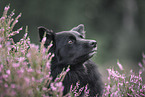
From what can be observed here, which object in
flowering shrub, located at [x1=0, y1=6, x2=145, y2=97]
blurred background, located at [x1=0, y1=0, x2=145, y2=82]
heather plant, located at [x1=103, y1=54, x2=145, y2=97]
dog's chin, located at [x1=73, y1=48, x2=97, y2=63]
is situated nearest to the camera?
flowering shrub, located at [x1=0, y1=6, x2=145, y2=97]

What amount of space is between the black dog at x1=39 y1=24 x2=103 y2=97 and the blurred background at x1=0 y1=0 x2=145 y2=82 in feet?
51.5

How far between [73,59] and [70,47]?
28cm

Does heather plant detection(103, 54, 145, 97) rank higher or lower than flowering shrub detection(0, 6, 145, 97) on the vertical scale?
lower

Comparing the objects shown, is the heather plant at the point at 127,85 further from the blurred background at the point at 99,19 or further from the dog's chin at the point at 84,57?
the blurred background at the point at 99,19

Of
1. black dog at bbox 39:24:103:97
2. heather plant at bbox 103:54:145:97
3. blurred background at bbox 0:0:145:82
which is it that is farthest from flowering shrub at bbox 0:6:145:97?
blurred background at bbox 0:0:145:82

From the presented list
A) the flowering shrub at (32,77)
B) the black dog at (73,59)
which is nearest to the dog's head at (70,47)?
the black dog at (73,59)

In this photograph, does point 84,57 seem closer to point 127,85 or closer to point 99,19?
point 127,85

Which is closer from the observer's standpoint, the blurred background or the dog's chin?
the dog's chin

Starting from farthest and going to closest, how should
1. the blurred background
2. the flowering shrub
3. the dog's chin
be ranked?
the blurred background, the dog's chin, the flowering shrub

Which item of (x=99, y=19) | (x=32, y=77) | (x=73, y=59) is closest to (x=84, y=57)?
(x=73, y=59)

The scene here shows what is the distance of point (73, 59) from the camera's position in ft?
12.8

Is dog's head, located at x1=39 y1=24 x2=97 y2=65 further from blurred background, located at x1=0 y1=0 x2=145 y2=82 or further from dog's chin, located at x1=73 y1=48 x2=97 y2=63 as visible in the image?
blurred background, located at x1=0 y1=0 x2=145 y2=82

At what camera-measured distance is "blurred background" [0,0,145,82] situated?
2062 centimetres

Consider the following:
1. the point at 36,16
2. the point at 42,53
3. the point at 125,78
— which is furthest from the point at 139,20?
the point at 42,53
